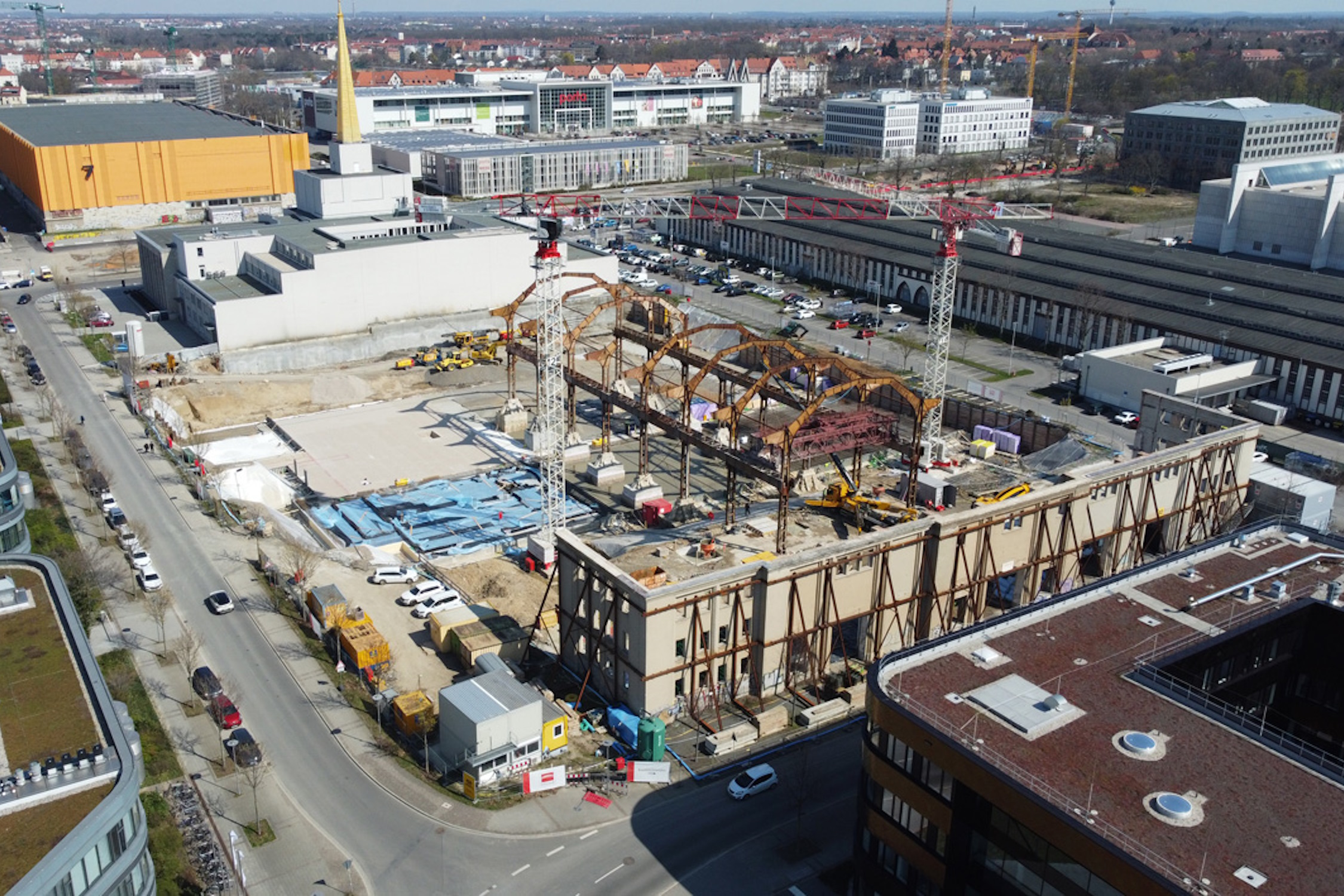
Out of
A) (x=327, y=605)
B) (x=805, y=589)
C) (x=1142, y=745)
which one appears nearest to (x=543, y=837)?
(x=805, y=589)

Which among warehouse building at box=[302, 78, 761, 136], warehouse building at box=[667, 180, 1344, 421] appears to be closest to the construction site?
warehouse building at box=[667, 180, 1344, 421]

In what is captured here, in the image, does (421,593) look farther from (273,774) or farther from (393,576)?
(273,774)

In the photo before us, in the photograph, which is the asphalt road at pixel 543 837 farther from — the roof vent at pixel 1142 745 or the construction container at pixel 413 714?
the roof vent at pixel 1142 745

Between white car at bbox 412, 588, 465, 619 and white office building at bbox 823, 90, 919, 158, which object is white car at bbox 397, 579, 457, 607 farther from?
white office building at bbox 823, 90, 919, 158

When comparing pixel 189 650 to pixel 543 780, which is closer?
pixel 543 780

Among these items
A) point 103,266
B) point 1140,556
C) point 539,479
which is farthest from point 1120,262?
point 103,266

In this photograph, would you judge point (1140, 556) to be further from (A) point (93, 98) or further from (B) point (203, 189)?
(A) point (93, 98)
